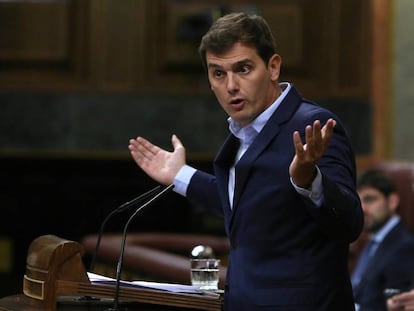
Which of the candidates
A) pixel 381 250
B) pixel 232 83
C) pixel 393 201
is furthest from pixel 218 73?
pixel 393 201

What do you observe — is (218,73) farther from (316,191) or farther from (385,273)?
(385,273)

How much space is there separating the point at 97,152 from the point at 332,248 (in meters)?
4.95

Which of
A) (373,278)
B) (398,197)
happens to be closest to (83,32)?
(398,197)

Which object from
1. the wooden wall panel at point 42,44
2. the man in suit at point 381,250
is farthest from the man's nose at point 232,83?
the wooden wall panel at point 42,44

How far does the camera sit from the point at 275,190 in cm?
268

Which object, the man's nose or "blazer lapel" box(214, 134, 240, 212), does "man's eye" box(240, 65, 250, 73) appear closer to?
the man's nose

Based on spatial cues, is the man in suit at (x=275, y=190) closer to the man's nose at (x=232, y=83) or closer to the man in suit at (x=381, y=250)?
Result: the man's nose at (x=232, y=83)

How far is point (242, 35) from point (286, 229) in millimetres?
448

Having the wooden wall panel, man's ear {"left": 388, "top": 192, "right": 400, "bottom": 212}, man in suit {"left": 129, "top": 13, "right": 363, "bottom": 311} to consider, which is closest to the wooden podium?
man in suit {"left": 129, "top": 13, "right": 363, "bottom": 311}

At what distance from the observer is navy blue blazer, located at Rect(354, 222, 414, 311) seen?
187 inches

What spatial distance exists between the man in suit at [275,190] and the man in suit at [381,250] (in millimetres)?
1654

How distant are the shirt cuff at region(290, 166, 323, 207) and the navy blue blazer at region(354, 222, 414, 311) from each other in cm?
222

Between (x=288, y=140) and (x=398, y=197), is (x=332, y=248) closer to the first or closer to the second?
(x=288, y=140)

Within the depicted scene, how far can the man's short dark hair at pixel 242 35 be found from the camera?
2.78 meters
